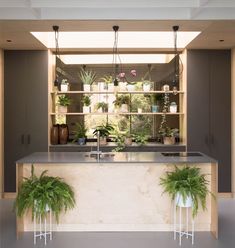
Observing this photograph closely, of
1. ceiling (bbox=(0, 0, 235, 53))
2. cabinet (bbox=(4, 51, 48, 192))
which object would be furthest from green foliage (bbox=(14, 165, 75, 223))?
cabinet (bbox=(4, 51, 48, 192))

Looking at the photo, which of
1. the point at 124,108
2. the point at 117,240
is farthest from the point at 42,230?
the point at 124,108

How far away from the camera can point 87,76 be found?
6793 millimetres

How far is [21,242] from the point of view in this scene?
4.28 meters

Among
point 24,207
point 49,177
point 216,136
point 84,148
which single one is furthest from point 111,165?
point 216,136

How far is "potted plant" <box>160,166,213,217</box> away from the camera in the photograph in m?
4.17

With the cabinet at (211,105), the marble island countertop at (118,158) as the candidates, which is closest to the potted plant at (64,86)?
the marble island countertop at (118,158)

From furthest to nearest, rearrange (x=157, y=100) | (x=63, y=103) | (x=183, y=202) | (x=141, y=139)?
(x=157, y=100)
(x=63, y=103)
(x=141, y=139)
(x=183, y=202)

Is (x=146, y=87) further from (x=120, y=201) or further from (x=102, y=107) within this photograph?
(x=120, y=201)

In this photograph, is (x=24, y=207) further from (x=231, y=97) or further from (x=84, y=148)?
(x=231, y=97)

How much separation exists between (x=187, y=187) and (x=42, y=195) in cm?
165

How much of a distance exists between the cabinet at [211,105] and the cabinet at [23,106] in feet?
8.53

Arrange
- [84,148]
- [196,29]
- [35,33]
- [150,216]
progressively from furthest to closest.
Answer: [84,148], [35,33], [196,29], [150,216]

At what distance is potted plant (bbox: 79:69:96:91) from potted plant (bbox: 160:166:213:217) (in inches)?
113

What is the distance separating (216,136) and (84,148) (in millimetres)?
2367
